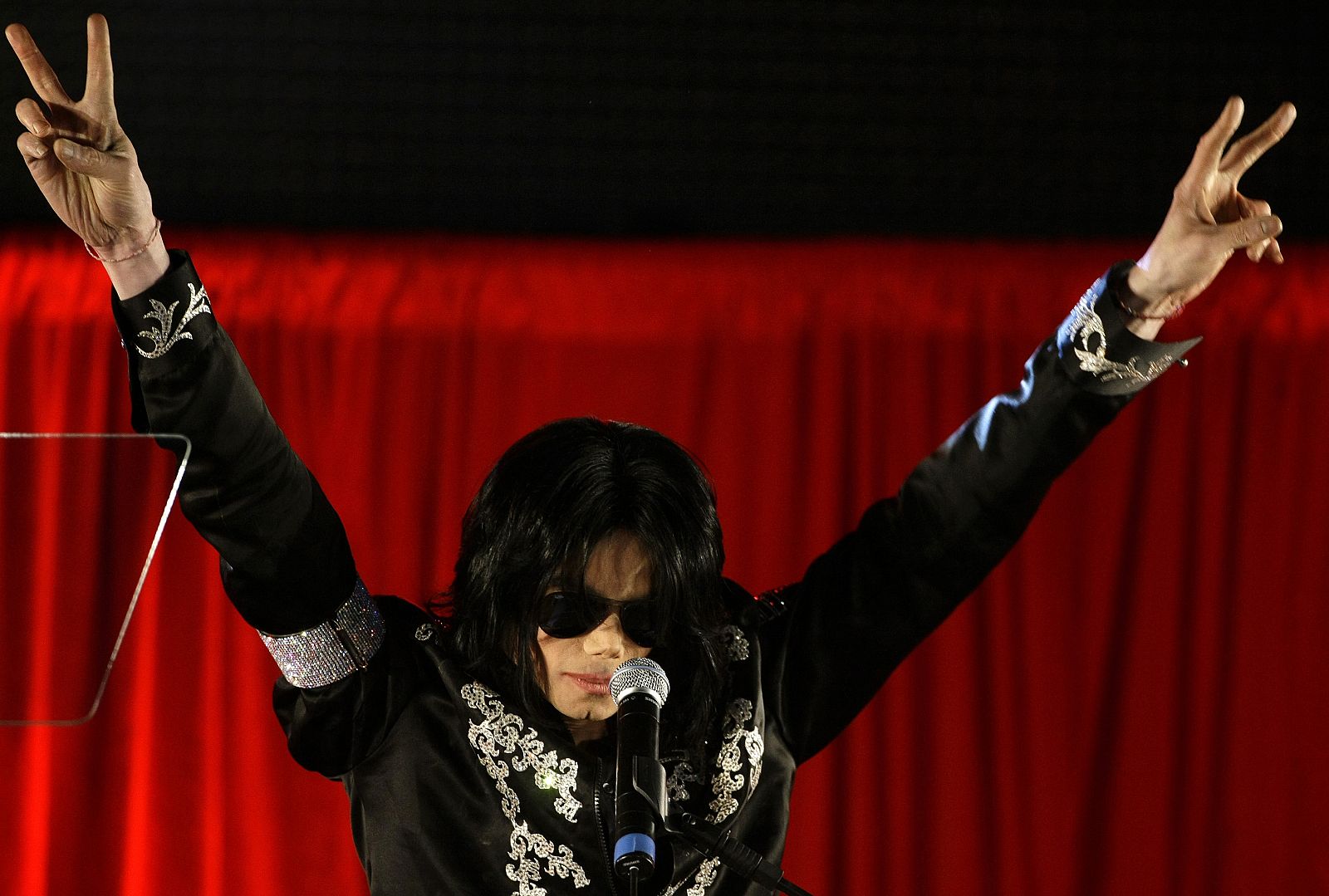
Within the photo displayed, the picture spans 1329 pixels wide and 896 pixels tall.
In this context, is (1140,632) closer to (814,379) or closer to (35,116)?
(814,379)

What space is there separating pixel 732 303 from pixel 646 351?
0.59ft

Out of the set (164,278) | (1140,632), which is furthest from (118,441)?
(1140,632)

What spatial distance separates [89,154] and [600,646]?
64cm

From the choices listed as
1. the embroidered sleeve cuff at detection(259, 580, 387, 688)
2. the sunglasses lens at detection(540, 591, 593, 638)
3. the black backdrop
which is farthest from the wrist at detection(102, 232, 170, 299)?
the black backdrop

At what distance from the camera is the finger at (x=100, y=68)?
3.62ft

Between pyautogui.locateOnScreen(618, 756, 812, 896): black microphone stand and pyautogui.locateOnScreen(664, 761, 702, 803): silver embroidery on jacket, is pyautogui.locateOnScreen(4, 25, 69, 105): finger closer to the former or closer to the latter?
pyautogui.locateOnScreen(618, 756, 812, 896): black microphone stand

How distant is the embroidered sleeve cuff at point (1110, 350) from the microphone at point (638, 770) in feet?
1.84

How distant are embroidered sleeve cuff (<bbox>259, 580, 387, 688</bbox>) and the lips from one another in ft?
0.70

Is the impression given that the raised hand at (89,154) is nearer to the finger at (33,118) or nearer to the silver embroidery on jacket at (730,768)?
the finger at (33,118)

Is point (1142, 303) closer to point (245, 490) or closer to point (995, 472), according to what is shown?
point (995, 472)

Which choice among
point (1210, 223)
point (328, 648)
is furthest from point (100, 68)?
point (1210, 223)

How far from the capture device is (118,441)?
977 mm

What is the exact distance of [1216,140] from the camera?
1330mm

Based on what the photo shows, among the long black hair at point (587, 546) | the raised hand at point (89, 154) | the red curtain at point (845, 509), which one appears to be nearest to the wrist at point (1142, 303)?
the long black hair at point (587, 546)
